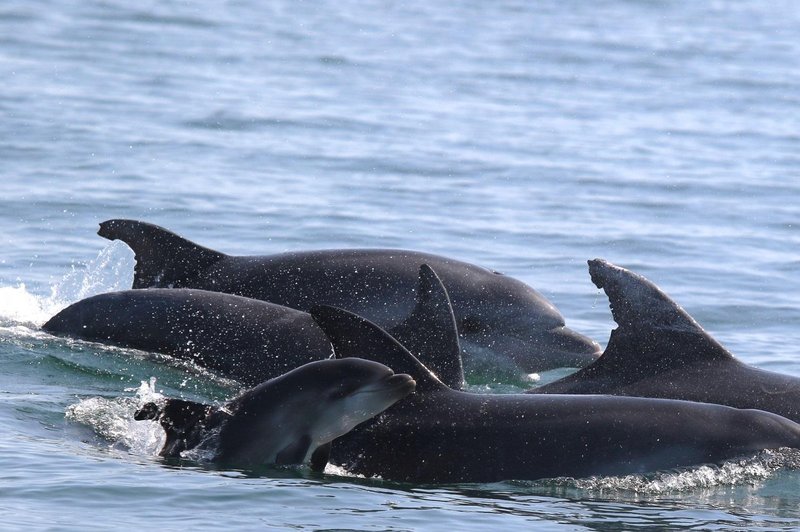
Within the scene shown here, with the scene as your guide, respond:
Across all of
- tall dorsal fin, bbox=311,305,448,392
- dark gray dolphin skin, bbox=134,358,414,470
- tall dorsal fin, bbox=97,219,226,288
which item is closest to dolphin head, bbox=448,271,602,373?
tall dorsal fin, bbox=97,219,226,288

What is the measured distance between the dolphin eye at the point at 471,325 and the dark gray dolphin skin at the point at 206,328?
1.04 m

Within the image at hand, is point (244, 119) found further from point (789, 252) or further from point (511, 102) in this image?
point (789, 252)

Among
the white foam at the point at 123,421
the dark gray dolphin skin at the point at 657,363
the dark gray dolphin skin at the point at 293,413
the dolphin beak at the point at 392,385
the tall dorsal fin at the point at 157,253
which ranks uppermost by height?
the tall dorsal fin at the point at 157,253

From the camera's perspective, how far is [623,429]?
885cm

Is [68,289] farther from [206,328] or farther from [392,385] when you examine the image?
[392,385]

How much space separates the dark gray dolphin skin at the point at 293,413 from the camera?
844cm

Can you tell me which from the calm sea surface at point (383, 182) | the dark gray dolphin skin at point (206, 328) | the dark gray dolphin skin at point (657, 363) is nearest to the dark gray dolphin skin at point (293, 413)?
the calm sea surface at point (383, 182)

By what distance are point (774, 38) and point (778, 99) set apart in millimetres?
8667

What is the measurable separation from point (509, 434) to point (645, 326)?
1439 mm

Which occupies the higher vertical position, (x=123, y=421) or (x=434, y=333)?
(x=434, y=333)

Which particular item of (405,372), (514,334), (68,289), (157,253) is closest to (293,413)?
(405,372)

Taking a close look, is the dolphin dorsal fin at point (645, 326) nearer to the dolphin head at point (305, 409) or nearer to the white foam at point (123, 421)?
the dolphin head at point (305, 409)

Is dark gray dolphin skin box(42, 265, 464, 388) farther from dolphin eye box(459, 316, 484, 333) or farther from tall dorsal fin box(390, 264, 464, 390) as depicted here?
tall dorsal fin box(390, 264, 464, 390)

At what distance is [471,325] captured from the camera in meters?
12.2
